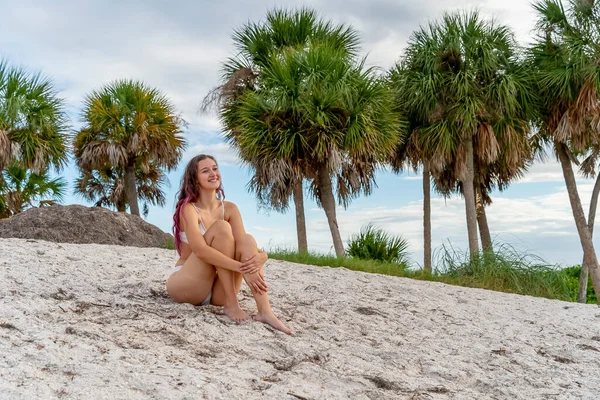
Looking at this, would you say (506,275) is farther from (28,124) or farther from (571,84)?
(28,124)

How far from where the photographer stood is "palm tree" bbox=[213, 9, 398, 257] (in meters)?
14.6

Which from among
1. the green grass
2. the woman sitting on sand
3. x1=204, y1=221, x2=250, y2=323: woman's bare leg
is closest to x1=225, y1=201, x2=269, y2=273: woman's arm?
the woman sitting on sand

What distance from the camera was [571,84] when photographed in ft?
51.9

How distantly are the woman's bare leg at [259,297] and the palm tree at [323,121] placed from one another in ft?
31.5

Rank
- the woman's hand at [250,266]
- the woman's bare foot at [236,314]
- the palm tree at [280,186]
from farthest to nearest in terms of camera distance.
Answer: the palm tree at [280,186] < the woman's bare foot at [236,314] < the woman's hand at [250,266]

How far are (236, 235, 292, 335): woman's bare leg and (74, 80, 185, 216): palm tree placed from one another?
49.2 feet

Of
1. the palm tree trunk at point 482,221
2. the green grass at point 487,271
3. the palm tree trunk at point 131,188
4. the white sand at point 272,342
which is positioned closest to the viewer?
the white sand at point 272,342

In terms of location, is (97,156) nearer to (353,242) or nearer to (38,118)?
(38,118)

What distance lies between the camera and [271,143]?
595 inches

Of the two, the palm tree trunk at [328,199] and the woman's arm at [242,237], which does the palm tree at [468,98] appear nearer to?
the palm tree trunk at [328,199]

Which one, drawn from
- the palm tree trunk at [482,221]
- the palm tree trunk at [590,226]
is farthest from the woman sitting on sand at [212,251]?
the palm tree trunk at [482,221]

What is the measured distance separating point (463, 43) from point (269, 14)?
554 centimetres

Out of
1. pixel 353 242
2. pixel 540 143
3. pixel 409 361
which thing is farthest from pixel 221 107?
pixel 409 361

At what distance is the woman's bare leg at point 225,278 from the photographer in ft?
15.6
